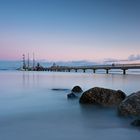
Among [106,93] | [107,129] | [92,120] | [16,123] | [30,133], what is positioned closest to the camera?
[30,133]

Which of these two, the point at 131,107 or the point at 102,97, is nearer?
the point at 131,107

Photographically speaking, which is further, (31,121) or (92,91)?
(92,91)

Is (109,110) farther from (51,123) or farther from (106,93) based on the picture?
(51,123)

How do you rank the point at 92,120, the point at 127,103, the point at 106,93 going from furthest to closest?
the point at 106,93, the point at 127,103, the point at 92,120

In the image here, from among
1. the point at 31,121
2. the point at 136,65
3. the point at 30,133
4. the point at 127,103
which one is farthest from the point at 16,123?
the point at 136,65

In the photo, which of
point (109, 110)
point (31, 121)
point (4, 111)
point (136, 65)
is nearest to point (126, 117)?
point (109, 110)

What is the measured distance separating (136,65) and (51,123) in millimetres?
49537

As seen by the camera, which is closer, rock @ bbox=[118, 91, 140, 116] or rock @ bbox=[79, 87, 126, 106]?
rock @ bbox=[118, 91, 140, 116]

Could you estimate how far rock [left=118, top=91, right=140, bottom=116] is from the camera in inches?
375

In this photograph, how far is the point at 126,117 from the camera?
936cm

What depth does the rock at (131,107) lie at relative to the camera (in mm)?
9531

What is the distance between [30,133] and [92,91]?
5.51 meters

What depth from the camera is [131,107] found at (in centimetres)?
965

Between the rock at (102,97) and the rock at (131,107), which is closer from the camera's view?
the rock at (131,107)
